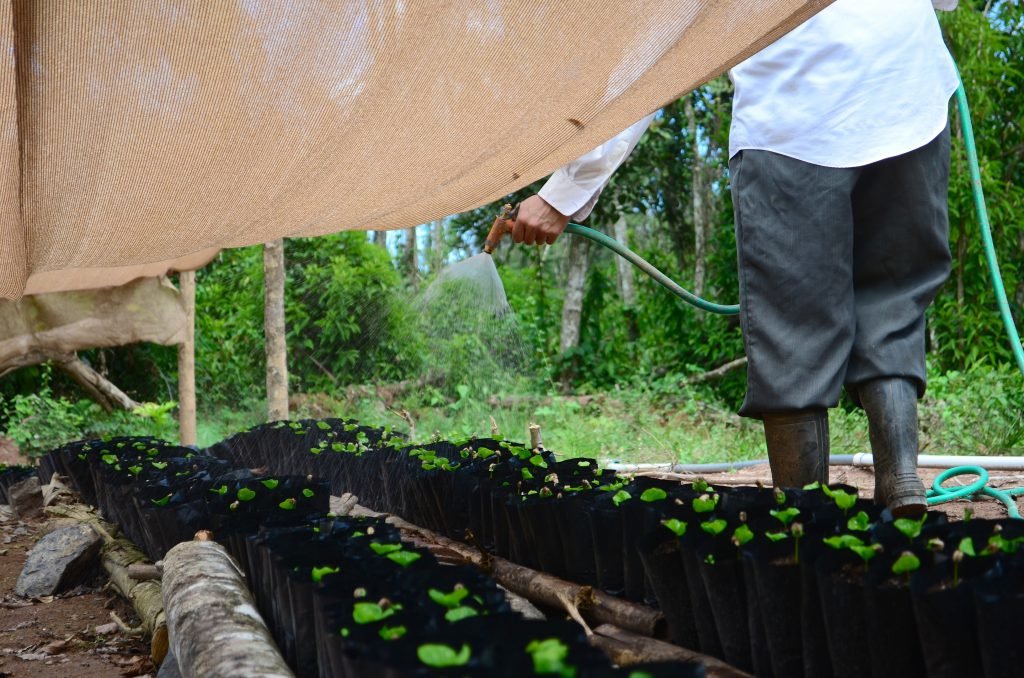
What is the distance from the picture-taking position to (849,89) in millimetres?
2250

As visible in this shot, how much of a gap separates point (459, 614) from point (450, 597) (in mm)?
64

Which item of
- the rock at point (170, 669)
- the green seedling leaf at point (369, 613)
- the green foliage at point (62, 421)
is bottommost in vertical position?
the rock at point (170, 669)

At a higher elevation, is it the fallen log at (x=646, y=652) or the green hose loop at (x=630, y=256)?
the green hose loop at (x=630, y=256)

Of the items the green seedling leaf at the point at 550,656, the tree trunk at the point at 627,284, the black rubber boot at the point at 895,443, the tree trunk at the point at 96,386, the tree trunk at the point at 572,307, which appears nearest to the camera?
the green seedling leaf at the point at 550,656

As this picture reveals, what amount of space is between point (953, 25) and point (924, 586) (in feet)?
23.4

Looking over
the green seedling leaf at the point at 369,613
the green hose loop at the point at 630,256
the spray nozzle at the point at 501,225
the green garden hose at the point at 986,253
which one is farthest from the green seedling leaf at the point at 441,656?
the green garden hose at the point at 986,253

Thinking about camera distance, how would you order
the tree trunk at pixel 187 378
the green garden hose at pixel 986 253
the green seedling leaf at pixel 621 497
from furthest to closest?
the tree trunk at pixel 187 378 < the green garden hose at pixel 986 253 < the green seedling leaf at pixel 621 497

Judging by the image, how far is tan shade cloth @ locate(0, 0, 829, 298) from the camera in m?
1.80

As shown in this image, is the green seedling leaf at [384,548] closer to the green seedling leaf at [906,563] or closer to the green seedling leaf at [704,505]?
the green seedling leaf at [704,505]

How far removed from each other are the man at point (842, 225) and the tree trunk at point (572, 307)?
6666 millimetres

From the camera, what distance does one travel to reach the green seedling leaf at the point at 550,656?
1.00m

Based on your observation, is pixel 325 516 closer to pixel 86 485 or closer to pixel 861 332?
pixel 861 332

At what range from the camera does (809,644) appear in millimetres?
1373

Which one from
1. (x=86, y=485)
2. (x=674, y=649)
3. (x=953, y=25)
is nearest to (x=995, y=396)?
(x=953, y=25)
